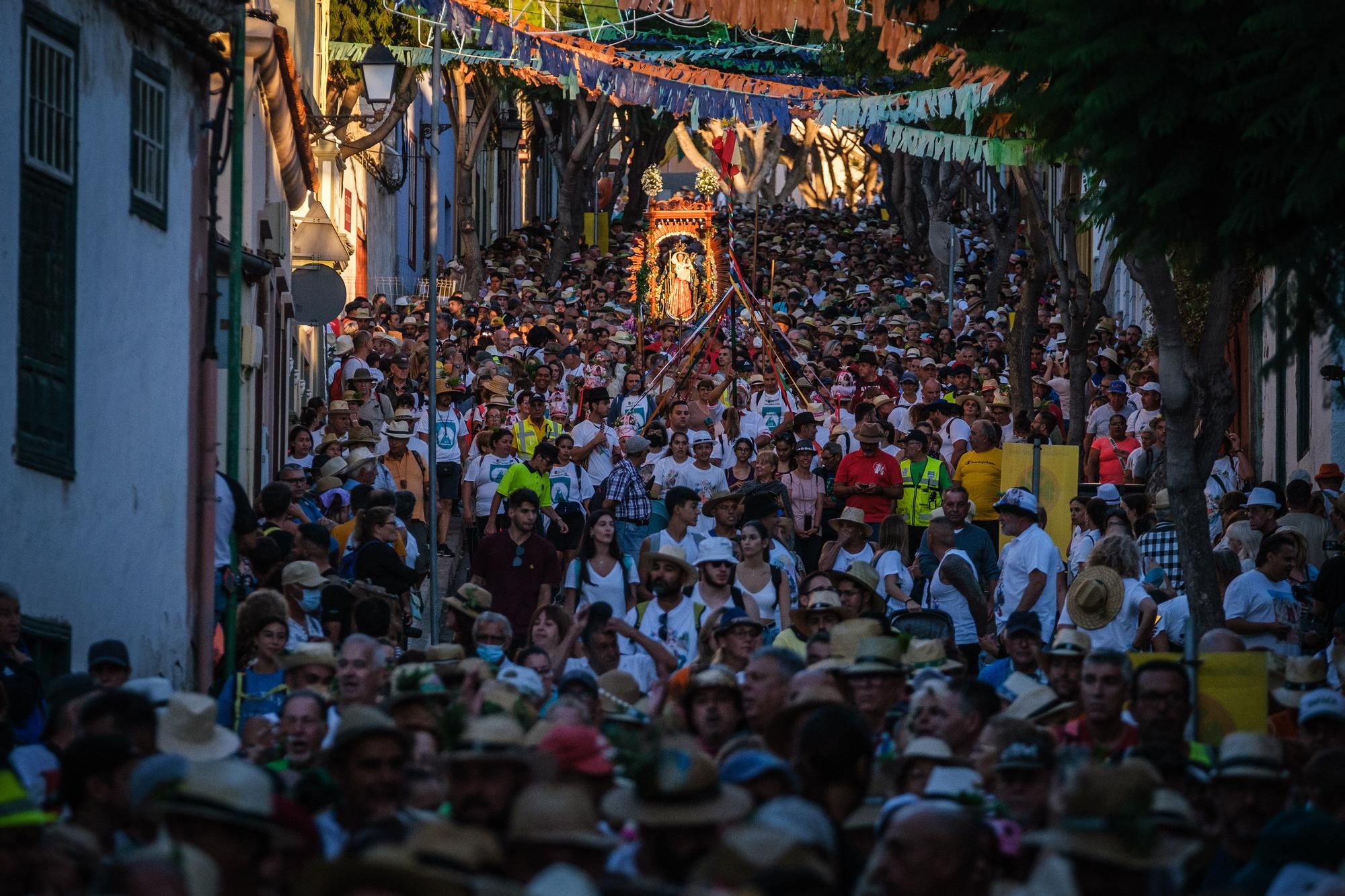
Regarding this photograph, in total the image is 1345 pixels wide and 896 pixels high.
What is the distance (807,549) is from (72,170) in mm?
7770

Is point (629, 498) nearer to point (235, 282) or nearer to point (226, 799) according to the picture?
point (235, 282)

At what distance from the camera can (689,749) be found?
639 centimetres

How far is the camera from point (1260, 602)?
43.1 ft

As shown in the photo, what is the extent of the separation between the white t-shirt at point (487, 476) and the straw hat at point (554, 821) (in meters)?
12.5

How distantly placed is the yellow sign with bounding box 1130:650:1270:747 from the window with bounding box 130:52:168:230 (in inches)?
254

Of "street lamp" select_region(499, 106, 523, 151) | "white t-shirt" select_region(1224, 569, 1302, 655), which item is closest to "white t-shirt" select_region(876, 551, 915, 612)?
"white t-shirt" select_region(1224, 569, 1302, 655)

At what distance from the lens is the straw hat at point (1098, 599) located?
511 inches

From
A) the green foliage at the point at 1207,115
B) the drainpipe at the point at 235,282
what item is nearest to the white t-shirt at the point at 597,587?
the drainpipe at the point at 235,282

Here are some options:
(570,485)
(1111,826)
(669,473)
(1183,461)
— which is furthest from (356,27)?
(1111,826)

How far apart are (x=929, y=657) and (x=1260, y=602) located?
313cm

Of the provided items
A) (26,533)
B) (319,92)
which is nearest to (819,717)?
(26,533)

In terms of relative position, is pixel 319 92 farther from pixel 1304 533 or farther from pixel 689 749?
pixel 689 749

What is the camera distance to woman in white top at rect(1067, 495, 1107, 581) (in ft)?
51.0

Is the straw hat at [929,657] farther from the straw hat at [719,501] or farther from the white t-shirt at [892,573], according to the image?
the straw hat at [719,501]
